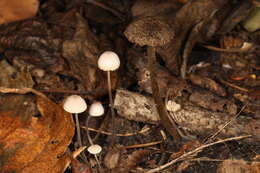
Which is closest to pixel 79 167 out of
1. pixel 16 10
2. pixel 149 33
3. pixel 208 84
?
pixel 149 33

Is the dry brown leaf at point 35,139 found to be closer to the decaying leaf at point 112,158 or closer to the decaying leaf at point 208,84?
the decaying leaf at point 112,158

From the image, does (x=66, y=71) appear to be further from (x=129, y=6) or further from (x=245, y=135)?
(x=245, y=135)

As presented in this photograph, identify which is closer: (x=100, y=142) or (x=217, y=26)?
(x=100, y=142)

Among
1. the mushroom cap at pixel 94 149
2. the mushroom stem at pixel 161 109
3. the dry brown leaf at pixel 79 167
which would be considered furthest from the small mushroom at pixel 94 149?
the mushroom stem at pixel 161 109

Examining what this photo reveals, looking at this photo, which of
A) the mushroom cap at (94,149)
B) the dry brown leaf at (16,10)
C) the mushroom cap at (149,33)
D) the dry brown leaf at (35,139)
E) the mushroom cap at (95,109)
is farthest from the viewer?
the dry brown leaf at (16,10)

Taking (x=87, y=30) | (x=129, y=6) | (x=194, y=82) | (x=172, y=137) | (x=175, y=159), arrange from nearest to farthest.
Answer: (x=175, y=159) < (x=172, y=137) < (x=194, y=82) < (x=87, y=30) < (x=129, y=6)

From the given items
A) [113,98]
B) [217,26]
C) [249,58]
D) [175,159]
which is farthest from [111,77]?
[249,58]
